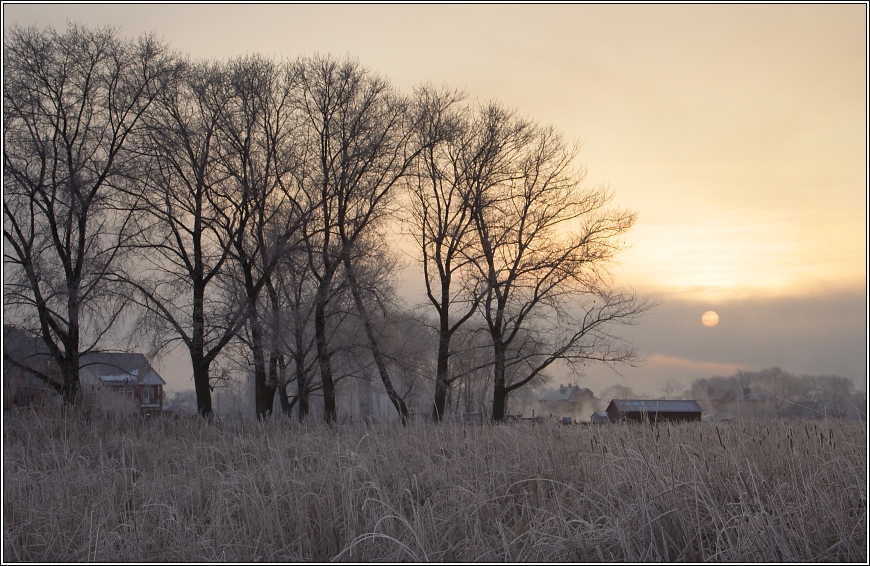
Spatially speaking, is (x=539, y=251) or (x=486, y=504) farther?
(x=539, y=251)

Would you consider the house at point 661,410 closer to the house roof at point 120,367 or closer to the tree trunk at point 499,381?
the tree trunk at point 499,381

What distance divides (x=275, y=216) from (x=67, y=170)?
16.7ft

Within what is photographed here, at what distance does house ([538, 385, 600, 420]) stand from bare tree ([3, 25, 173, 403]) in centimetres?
811

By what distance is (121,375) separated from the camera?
16.3 m

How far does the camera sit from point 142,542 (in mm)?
4871

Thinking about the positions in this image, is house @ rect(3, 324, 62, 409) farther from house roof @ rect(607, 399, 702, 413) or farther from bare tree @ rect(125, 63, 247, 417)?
house roof @ rect(607, 399, 702, 413)

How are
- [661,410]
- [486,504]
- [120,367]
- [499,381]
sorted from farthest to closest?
[499,381]
[120,367]
[661,410]
[486,504]

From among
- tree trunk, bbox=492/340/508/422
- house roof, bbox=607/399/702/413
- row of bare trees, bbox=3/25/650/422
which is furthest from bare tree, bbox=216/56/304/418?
house roof, bbox=607/399/702/413

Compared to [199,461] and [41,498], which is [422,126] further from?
[41,498]

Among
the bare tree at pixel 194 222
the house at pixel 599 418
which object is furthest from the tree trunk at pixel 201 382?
the house at pixel 599 418

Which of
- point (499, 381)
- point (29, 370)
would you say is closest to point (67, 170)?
point (29, 370)

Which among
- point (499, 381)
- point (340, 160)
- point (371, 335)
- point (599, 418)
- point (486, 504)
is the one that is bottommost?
point (486, 504)

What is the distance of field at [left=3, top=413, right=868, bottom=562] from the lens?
13.8ft

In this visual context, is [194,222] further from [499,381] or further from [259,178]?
[499,381]
